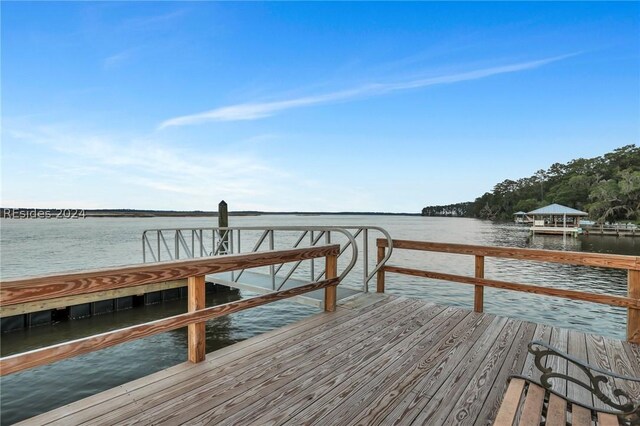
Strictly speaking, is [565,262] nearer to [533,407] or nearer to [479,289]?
[479,289]

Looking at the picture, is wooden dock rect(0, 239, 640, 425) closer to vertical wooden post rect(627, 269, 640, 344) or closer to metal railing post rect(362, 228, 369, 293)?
vertical wooden post rect(627, 269, 640, 344)

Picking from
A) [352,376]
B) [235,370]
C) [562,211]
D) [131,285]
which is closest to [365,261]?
[352,376]

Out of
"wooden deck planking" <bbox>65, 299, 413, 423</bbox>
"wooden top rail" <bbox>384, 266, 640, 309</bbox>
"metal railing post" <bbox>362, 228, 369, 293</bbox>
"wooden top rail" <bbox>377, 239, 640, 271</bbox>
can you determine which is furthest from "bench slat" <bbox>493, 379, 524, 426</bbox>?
"metal railing post" <bbox>362, 228, 369, 293</bbox>

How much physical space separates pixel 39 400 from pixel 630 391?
684 centimetres

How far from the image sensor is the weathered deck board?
6.13 feet

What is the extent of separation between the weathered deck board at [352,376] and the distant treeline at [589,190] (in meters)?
49.3

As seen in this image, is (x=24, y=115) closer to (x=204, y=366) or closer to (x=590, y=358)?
(x=204, y=366)

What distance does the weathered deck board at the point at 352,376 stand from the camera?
1867mm

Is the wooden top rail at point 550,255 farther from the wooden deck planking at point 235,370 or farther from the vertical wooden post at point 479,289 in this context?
the wooden deck planking at point 235,370

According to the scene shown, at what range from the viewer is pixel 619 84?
49.3 ft

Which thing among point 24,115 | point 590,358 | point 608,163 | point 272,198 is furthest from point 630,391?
point 608,163

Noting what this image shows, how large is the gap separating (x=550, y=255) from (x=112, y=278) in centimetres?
422

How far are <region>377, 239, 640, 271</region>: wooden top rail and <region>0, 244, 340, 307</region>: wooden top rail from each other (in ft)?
8.40

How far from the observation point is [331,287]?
3883mm
